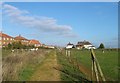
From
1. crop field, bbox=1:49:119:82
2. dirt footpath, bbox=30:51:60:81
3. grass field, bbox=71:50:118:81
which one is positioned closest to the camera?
crop field, bbox=1:49:119:82

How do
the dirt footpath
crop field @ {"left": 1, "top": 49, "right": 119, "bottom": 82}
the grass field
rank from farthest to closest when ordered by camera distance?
1. the grass field
2. the dirt footpath
3. crop field @ {"left": 1, "top": 49, "right": 119, "bottom": 82}

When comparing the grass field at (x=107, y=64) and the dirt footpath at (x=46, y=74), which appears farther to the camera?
the grass field at (x=107, y=64)

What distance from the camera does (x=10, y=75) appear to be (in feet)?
38.7

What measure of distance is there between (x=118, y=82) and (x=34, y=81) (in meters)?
4.15

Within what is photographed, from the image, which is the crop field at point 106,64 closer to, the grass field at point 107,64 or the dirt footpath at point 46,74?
the grass field at point 107,64

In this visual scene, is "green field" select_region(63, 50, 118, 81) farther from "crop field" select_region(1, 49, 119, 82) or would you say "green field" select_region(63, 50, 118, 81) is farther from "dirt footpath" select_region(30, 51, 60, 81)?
"dirt footpath" select_region(30, 51, 60, 81)

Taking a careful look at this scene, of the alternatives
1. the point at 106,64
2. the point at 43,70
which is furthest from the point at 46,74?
the point at 106,64

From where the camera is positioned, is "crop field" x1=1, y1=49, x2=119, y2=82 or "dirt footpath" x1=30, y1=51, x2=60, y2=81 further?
"dirt footpath" x1=30, y1=51, x2=60, y2=81

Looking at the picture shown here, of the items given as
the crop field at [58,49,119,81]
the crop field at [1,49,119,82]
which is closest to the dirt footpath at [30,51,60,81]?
the crop field at [1,49,119,82]

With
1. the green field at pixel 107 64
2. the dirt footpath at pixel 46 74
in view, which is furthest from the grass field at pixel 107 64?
the dirt footpath at pixel 46 74

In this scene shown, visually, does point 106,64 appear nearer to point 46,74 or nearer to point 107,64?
point 107,64

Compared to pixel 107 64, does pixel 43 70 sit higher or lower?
higher

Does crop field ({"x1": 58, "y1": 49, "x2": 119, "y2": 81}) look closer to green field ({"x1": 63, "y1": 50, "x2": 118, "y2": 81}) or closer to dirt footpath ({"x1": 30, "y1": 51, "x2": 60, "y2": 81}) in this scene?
green field ({"x1": 63, "y1": 50, "x2": 118, "y2": 81})

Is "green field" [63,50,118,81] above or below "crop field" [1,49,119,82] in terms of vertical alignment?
below
